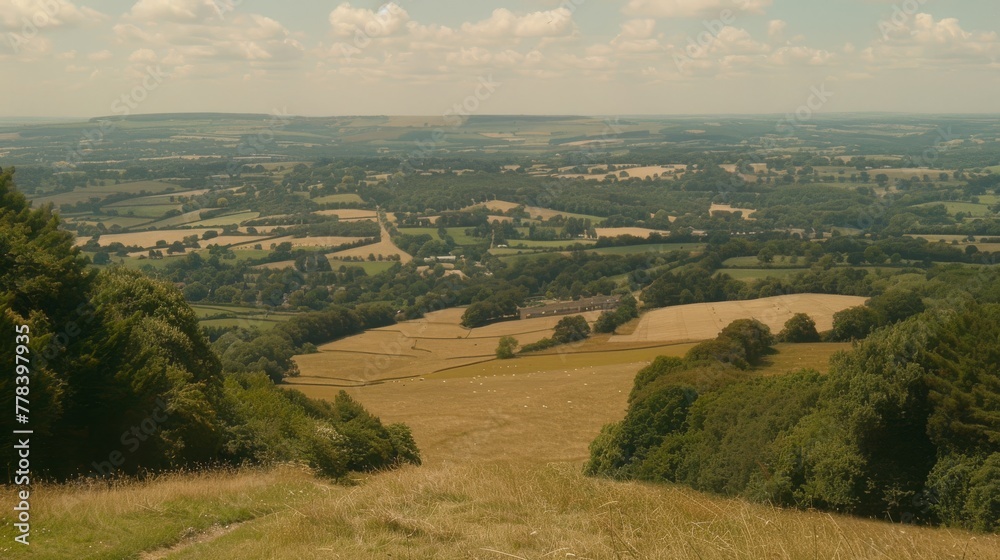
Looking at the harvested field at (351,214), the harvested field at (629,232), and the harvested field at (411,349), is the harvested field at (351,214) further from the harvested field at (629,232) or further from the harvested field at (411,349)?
the harvested field at (411,349)

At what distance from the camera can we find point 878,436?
22.3m

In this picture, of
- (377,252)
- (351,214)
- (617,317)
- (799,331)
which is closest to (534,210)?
(351,214)

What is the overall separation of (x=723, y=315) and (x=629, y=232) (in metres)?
58.6

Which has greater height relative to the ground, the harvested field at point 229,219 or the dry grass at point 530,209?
the harvested field at point 229,219

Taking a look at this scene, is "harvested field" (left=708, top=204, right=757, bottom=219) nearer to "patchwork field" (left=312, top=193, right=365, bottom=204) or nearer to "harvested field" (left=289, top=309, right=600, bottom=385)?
"patchwork field" (left=312, top=193, right=365, bottom=204)

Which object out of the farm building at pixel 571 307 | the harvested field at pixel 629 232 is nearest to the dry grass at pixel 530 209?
the harvested field at pixel 629 232

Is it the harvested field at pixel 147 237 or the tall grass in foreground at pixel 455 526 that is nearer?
the tall grass in foreground at pixel 455 526

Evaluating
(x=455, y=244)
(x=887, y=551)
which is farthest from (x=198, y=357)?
(x=455, y=244)

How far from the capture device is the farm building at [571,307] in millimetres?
72125

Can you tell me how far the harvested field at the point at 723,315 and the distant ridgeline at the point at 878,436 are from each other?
27.6 m

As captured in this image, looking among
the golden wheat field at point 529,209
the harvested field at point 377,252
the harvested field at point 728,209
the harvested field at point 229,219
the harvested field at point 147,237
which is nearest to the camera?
the harvested field at point 147,237

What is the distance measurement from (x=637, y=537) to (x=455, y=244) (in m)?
107

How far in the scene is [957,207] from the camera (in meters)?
126

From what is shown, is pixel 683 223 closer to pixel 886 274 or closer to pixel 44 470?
pixel 886 274
